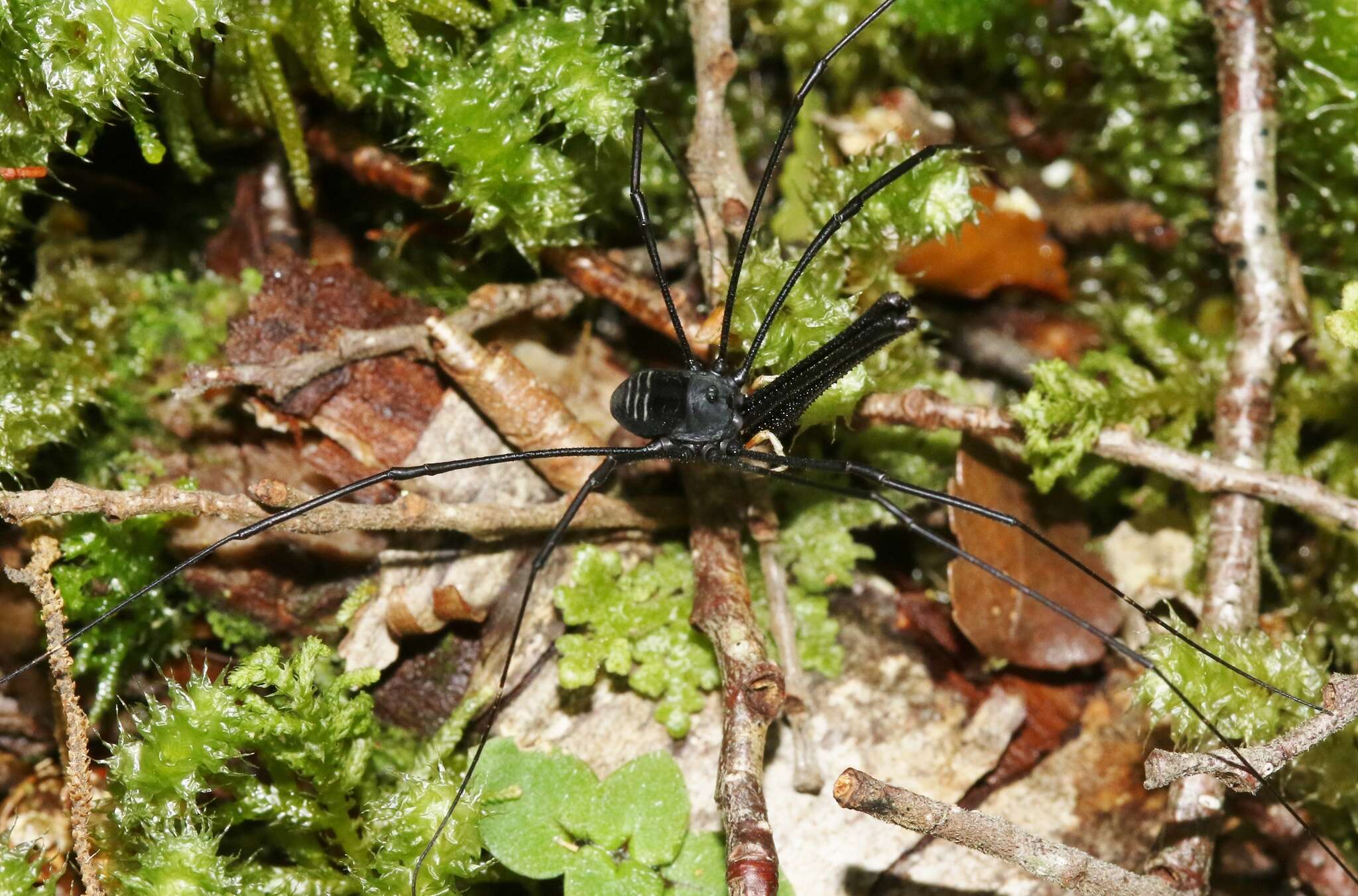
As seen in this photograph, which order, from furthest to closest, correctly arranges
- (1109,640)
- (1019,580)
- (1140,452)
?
(1019,580) → (1140,452) → (1109,640)

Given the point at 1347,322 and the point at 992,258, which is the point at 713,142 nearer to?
the point at 992,258

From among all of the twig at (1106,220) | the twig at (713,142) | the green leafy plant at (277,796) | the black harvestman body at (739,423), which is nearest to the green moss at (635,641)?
the black harvestman body at (739,423)

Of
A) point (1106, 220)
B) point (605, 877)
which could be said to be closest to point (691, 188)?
point (1106, 220)

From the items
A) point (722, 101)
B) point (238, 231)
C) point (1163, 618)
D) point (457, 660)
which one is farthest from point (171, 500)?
point (1163, 618)

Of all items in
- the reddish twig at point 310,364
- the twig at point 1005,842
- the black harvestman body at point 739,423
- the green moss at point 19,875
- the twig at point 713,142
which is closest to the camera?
the twig at point 1005,842

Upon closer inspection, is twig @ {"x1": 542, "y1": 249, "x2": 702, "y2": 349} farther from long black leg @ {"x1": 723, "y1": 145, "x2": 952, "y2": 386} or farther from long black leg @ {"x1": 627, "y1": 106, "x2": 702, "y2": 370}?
long black leg @ {"x1": 723, "y1": 145, "x2": 952, "y2": 386}

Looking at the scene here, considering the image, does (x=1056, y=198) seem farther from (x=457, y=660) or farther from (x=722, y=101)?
(x=457, y=660)

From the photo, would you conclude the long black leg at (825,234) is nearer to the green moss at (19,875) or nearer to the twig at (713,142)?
the twig at (713,142)

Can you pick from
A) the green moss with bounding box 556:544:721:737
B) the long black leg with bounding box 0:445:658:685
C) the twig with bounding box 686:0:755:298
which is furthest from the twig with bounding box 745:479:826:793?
the twig with bounding box 686:0:755:298
